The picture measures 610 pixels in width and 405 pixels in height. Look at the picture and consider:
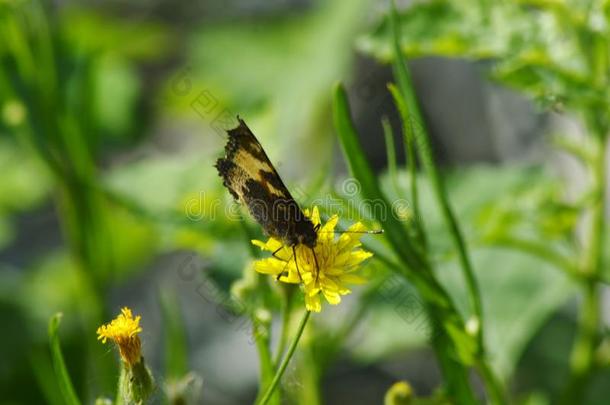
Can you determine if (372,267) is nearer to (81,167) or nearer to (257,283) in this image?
(257,283)

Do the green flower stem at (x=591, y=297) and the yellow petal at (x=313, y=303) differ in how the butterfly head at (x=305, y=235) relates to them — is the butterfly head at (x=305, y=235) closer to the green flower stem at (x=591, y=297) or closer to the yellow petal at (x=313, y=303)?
the yellow petal at (x=313, y=303)

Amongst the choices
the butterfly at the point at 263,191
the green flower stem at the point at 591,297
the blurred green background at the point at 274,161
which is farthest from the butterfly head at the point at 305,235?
the green flower stem at the point at 591,297

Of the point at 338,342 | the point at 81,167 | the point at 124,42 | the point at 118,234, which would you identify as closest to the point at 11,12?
the point at 81,167

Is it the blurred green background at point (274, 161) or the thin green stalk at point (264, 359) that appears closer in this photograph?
the thin green stalk at point (264, 359)

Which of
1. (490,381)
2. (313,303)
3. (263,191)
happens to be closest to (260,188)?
(263,191)

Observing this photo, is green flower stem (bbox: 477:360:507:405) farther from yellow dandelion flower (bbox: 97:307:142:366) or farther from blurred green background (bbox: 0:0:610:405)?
yellow dandelion flower (bbox: 97:307:142:366)
